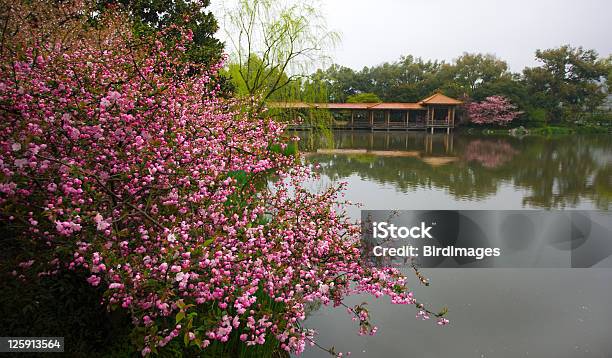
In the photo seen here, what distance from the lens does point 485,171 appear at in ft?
46.9

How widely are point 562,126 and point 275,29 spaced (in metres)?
28.6

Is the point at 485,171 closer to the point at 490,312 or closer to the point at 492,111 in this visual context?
the point at 490,312

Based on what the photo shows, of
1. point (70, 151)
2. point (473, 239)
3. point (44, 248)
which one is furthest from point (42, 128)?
point (473, 239)

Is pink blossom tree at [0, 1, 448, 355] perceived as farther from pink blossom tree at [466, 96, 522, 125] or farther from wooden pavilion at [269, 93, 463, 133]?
pink blossom tree at [466, 96, 522, 125]

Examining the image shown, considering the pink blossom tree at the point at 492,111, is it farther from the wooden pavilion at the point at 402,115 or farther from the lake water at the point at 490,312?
the lake water at the point at 490,312

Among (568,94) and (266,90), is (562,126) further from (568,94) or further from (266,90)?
(266,90)

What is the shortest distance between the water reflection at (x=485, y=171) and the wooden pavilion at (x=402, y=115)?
10183 millimetres

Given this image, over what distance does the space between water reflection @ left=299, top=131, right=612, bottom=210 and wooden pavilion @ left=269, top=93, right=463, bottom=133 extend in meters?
10.2

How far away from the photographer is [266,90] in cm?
1303

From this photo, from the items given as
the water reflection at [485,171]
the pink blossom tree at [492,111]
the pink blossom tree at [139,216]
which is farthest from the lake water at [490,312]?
the pink blossom tree at [492,111]

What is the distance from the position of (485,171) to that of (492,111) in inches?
815

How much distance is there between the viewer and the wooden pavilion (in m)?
30.6

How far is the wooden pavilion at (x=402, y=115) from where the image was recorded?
100 ft

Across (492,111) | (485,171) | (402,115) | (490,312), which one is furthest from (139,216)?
(492,111)
